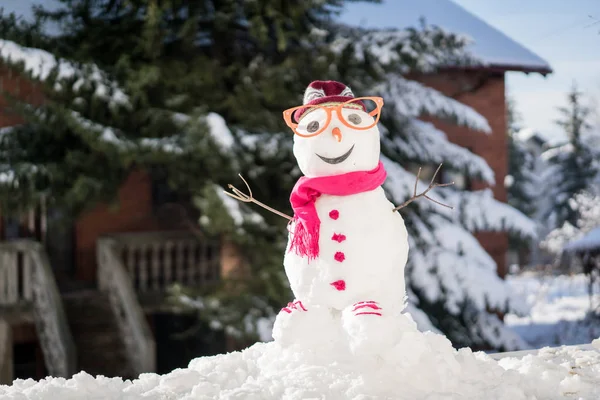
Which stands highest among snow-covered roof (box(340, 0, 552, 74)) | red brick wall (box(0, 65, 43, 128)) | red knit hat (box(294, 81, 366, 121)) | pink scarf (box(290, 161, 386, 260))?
snow-covered roof (box(340, 0, 552, 74))

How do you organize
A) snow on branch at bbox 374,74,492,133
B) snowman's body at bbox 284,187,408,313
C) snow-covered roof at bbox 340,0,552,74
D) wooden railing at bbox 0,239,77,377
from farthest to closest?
snow-covered roof at bbox 340,0,552,74 → snow on branch at bbox 374,74,492,133 → wooden railing at bbox 0,239,77,377 → snowman's body at bbox 284,187,408,313

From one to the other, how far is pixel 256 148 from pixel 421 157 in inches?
84.2

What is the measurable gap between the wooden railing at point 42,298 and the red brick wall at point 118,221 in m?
1.44

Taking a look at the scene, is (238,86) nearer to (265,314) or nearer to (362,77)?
(362,77)

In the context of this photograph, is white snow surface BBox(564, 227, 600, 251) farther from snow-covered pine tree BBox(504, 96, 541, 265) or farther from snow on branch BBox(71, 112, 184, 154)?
snow-covered pine tree BBox(504, 96, 541, 265)

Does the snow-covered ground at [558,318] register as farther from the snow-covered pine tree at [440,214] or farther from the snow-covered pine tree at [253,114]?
the snow-covered pine tree at [253,114]

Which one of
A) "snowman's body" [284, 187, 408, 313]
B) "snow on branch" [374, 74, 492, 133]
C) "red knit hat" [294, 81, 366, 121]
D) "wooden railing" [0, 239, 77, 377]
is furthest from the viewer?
"snow on branch" [374, 74, 492, 133]

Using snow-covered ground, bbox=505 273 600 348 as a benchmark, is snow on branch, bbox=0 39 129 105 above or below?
above

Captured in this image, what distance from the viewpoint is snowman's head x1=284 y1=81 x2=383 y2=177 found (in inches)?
114

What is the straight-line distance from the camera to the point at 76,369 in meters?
6.68

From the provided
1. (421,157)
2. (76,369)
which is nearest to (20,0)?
(76,369)

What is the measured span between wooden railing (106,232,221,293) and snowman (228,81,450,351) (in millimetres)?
5129

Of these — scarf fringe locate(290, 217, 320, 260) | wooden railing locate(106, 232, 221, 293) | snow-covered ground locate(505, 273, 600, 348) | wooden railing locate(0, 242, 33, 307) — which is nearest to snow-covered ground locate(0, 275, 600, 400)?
scarf fringe locate(290, 217, 320, 260)

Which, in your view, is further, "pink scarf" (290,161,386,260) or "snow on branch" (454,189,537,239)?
"snow on branch" (454,189,537,239)
